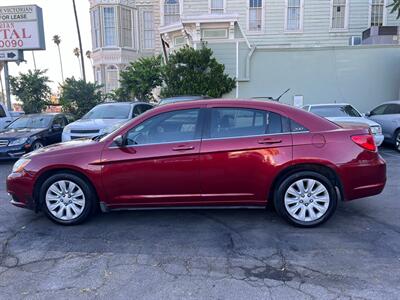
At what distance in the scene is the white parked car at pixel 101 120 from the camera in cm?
867

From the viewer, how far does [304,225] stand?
4.19m

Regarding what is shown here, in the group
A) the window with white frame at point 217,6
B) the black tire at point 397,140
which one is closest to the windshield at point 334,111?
the black tire at point 397,140

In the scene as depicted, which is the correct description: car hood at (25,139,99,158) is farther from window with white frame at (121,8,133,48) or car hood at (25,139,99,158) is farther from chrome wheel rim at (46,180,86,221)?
window with white frame at (121,8,133,48)

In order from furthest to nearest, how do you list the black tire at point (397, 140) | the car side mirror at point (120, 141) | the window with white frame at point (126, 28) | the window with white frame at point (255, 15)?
the window with white frame at point (126, 28) → the window with white frame at point (255, 15) → the black tire at point (397, 140) → the car side mirror at point (120, 141)

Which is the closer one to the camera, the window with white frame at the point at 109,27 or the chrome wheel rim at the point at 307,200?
the chrome wheel rim at the point at 307,200

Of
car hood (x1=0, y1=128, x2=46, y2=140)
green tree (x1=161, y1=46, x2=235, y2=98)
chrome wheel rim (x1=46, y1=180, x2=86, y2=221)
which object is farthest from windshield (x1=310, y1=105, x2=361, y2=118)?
car hood (x1=0, y1=128, x2=46, y2=140)

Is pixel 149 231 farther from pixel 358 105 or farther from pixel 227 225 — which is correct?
pixel 358 105

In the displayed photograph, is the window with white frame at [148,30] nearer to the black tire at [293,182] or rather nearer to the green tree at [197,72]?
the green tree at [197,72]

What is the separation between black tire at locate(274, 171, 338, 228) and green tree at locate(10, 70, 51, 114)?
15.2m

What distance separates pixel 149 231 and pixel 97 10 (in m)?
24.4

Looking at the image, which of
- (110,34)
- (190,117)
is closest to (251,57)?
(190,117)

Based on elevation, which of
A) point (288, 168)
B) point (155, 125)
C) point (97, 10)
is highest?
point (97, 10)

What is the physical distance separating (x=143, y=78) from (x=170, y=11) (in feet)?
24.2

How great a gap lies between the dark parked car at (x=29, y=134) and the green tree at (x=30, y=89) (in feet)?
19.7
